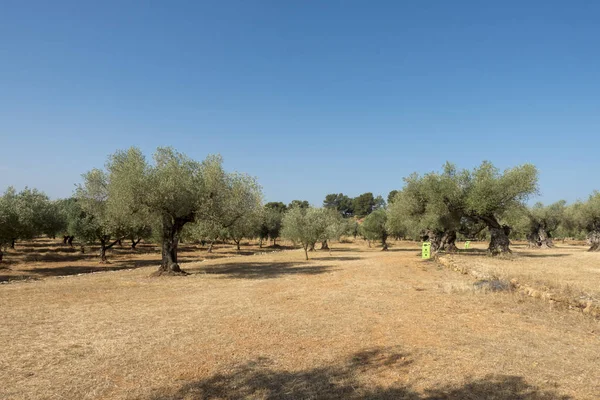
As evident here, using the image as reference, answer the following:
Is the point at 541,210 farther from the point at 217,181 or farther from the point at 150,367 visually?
the point at 150,367

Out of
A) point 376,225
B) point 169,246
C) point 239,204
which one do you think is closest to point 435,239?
point 376,225

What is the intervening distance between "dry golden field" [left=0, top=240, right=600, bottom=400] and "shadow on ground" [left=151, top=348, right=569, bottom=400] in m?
0.04

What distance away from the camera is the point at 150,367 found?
28.2 feet

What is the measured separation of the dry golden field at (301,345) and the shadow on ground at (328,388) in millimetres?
36

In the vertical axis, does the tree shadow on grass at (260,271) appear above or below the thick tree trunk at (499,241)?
Answer: below

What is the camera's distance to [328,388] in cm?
736

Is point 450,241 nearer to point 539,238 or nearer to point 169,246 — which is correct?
point 539,238

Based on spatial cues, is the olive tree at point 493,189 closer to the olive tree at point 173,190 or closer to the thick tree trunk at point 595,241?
the olive tree at point 173,190

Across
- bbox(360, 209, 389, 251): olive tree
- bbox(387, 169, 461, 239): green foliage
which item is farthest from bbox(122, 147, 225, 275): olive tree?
bbox(360, 209, 389, 251): olive tree

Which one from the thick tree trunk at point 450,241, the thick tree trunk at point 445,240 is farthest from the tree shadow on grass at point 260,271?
the thick tree trunk at point 450,241

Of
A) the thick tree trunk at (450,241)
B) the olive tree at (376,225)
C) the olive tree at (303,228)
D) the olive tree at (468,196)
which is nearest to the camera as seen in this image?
the olive tree at (468,196)

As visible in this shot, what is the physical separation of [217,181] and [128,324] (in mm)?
14742

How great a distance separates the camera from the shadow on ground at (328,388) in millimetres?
7016

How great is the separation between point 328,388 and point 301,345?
2.85 metres
